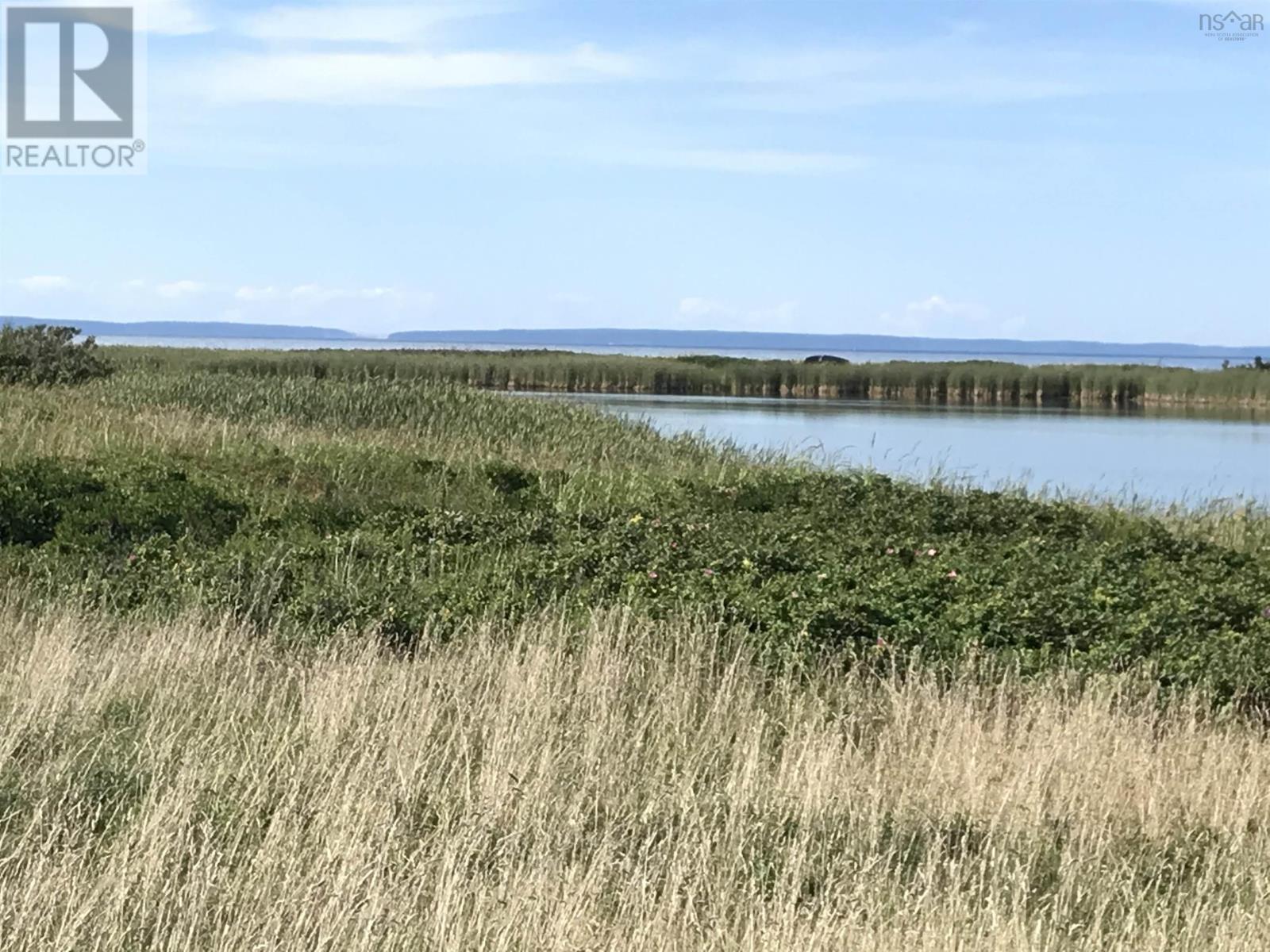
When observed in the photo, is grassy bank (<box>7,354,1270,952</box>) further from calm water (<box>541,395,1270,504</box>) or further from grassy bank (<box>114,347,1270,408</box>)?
grassy bank (<box>114,347,1270,408</box>)

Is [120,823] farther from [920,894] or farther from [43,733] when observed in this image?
[920,894]

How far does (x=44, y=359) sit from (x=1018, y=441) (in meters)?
23.2

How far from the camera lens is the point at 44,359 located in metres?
29.9

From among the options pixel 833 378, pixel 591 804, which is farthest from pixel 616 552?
pixel 833 378

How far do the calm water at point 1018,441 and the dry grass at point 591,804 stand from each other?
12.5 meters

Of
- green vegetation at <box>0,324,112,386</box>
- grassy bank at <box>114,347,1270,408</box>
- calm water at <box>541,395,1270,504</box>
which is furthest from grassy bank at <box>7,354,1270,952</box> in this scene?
grassy bank at <box>114,347,1270,408</box>

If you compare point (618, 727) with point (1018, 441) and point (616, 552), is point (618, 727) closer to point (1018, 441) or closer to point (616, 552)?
point (616, 552)

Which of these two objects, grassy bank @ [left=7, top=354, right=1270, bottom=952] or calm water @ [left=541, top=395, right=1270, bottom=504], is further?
calm water @ [left=541, top=395, right=1270, bottom=504]

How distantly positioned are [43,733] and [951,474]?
15908 mm

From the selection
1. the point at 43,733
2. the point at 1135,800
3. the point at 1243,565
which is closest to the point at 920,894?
the point at 1135,800

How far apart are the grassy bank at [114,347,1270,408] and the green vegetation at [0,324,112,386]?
18681 mm

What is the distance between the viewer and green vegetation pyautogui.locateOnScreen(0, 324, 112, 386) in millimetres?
28703

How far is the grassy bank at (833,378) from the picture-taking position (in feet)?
172

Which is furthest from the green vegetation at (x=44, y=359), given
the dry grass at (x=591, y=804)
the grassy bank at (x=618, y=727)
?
the dry grass at (x=591, y=804)
